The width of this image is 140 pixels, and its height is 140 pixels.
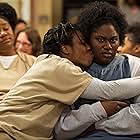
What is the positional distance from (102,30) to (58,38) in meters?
0.20

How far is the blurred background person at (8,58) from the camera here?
2533mm

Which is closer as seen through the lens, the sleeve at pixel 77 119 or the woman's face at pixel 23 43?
the sleeve at pixel 77 119

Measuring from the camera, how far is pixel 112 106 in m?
1.90

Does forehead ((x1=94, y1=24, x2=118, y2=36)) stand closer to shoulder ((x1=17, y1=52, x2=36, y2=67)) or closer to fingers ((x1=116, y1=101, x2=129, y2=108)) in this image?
fingers ((x1=116, y1=101, x2=129, y2=108))

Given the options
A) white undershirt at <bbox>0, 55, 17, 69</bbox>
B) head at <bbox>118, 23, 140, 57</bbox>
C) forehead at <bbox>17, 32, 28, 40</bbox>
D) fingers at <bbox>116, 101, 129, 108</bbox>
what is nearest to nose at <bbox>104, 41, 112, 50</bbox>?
fingers at <bbox>116, 101, 129, 108</bbox>

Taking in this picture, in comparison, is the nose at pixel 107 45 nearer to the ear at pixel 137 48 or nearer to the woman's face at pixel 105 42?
the woman's face at pixel 105 42

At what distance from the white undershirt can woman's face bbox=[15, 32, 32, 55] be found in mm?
597

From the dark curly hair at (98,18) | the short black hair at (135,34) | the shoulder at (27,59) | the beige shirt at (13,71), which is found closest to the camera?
the dark curly hair at (98,18)

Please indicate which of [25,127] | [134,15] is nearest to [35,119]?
[25,127]

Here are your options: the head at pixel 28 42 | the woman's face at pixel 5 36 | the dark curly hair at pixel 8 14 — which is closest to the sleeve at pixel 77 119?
the woman's face at pixel 5 36

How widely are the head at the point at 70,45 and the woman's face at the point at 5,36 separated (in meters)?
0.68

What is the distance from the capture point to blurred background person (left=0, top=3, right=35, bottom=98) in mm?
2533

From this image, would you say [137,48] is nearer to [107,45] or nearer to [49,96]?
[107,45]

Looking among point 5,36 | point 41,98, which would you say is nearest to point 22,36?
point 5,36
